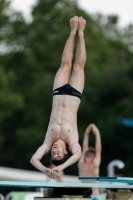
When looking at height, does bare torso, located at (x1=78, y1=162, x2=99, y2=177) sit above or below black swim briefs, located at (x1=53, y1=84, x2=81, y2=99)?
below

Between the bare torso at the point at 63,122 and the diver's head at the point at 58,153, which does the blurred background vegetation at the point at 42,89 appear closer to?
the bare torso at the point at 63,122

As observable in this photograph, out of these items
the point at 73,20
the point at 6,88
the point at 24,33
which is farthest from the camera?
the point at 24,33

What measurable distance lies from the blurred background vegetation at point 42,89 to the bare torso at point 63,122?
95.7ft

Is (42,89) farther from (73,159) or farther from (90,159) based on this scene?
(73,159)

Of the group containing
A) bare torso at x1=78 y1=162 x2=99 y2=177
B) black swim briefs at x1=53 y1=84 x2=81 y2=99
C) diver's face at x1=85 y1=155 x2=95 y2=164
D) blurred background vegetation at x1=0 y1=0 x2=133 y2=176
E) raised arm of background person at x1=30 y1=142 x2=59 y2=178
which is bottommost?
raised arm of background person at x1=30 y1=142 x2=59 y2=178

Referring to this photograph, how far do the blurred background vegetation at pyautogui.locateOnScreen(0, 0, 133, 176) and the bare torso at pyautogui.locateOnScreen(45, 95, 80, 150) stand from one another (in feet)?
95.7

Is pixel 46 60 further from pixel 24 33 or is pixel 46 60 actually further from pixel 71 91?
pixel 71 91

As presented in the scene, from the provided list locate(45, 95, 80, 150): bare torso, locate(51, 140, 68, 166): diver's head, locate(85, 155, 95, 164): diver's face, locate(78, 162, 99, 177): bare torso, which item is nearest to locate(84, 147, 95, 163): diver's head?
locate(85, 155, 95, 164): diver's face

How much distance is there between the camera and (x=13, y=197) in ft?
45.9

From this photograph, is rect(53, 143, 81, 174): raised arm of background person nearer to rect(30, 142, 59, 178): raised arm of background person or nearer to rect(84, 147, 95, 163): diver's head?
rect(30, 142, 59, 178): raised arm of background person

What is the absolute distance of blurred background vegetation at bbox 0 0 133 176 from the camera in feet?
142

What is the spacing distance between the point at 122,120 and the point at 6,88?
710cm

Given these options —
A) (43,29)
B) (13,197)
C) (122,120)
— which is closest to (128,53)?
(43,29)

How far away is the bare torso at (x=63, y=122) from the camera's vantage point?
12.3m
